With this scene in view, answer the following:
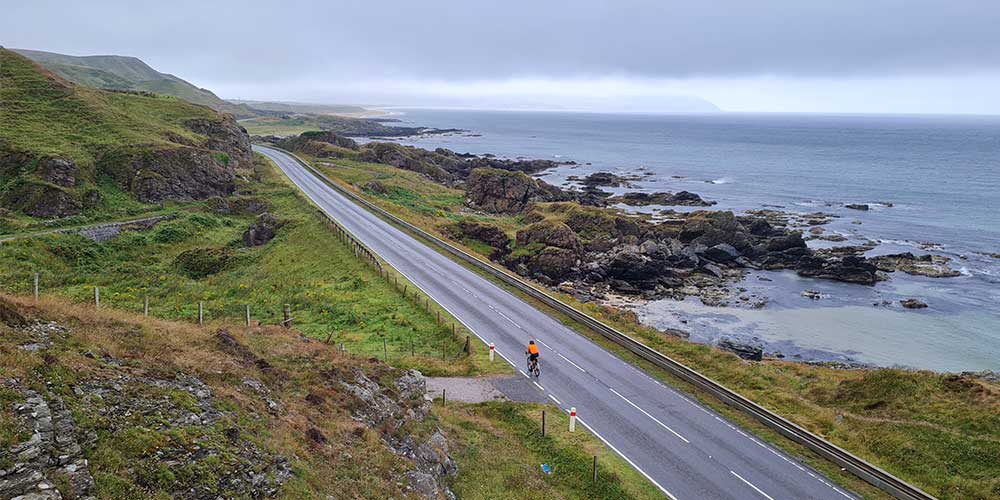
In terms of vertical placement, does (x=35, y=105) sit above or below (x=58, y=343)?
above

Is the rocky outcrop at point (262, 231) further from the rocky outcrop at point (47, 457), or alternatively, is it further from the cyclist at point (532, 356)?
the rocky outcrop at point (47, 457)

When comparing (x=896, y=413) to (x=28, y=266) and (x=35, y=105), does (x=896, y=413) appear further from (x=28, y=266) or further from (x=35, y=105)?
(x=35, y=105)

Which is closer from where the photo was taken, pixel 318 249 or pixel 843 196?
pixel 318 249

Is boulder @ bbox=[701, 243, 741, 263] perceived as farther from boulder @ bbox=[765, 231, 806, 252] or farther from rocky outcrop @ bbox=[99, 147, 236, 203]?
rocky outcrop @ bbox=[99, 147, 236, 203]

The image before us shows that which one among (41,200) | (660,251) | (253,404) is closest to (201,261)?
(41,200)

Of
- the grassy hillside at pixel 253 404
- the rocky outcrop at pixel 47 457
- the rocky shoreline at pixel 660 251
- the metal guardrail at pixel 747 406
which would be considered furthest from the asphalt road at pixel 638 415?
the rocky outcrop at pixel 47 457

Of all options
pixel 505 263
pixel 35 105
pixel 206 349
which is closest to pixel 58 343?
pixel 206 349

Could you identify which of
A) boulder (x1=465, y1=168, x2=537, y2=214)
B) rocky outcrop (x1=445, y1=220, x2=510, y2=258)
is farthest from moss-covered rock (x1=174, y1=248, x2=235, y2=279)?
boulder (x1=465, y1=168, x2=537, y2=214)

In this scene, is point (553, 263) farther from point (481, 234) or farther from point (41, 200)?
point (41, 200)
